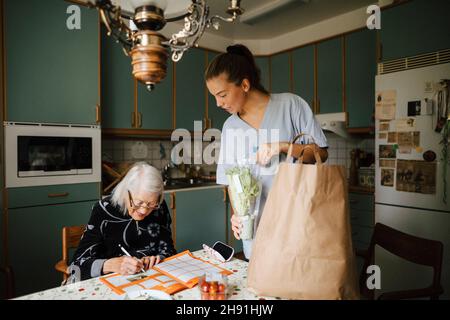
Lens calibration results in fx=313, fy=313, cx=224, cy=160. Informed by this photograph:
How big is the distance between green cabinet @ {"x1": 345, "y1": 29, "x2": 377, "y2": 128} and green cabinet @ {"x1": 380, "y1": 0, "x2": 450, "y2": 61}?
1.98ft

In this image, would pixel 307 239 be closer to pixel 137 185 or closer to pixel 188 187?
pixel 137 185

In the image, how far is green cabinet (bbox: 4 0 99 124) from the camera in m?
2.13

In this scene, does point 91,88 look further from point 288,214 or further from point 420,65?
point 420,65

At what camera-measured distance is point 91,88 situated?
2.47 metres

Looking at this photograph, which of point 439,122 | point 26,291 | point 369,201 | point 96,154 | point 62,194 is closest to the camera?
point 439,122

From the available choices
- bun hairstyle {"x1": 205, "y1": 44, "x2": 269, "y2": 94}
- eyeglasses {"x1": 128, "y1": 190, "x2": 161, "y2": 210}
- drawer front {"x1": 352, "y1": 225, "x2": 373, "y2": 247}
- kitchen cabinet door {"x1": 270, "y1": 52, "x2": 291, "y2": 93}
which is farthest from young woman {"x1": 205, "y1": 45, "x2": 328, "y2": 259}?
kitchen cabinet door {"x1": 270, "y1": 52, "x2": 291, "y2": 93}

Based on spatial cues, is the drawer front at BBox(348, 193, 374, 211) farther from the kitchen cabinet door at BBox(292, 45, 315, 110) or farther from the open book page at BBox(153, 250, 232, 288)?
the open book page at BBox(153, 250, 232, 288)

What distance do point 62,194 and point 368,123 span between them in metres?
2.70

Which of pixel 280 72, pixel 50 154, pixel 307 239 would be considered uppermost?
pixel 280 72

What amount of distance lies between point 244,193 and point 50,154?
183cm

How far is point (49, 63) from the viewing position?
2.27 metres

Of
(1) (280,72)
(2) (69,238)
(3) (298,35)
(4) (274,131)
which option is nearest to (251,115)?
(4) (274,131)
